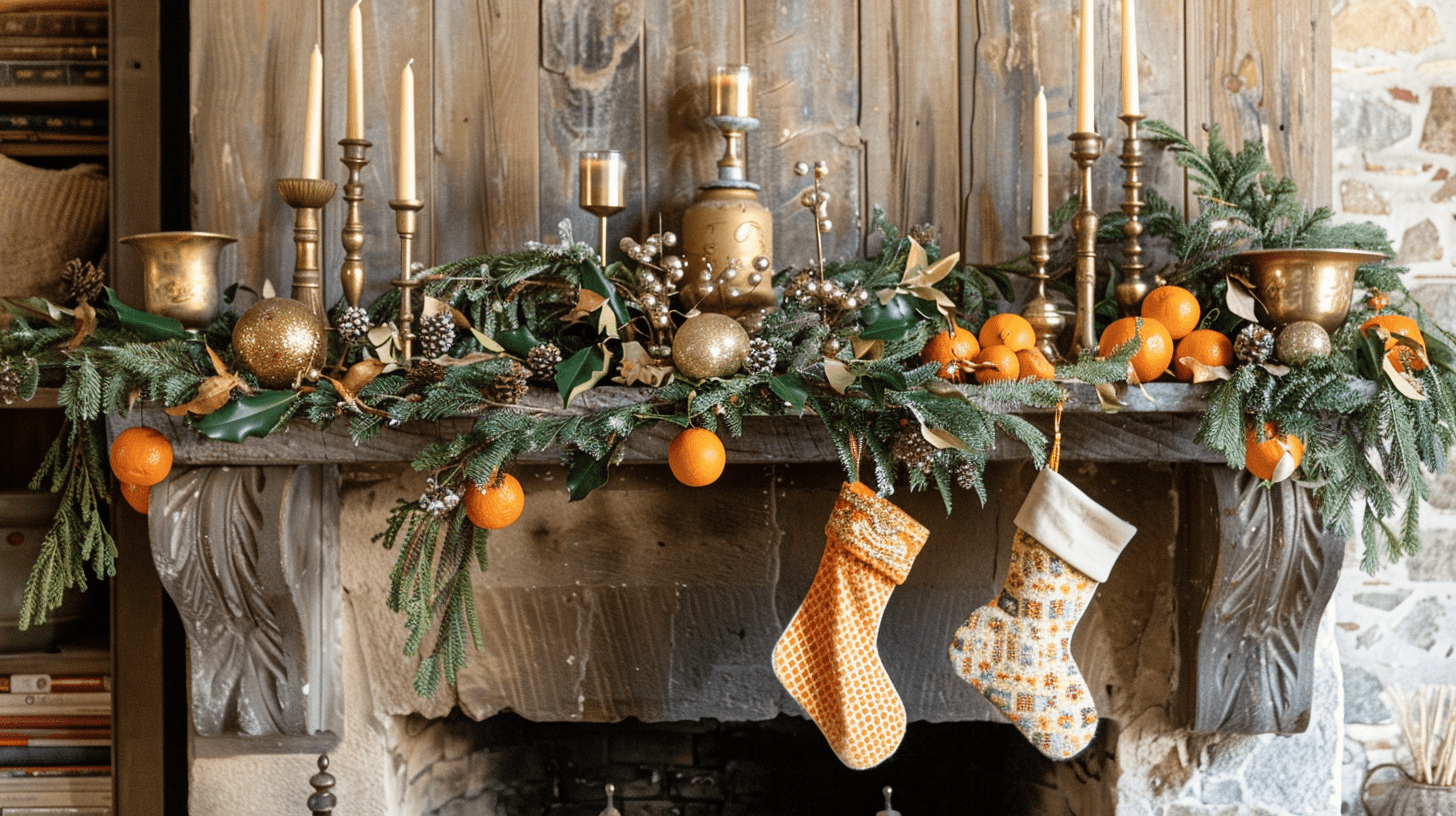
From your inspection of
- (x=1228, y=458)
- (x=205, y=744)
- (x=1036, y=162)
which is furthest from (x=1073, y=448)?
(x=205, y=744)

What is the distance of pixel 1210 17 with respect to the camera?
56.1 inches

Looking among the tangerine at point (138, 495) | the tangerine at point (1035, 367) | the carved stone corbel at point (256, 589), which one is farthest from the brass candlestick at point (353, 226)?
the tangerine at point (1035, 367)

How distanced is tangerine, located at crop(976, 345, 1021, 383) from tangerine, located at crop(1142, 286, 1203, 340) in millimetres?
203

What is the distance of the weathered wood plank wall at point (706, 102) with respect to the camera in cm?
→ 141

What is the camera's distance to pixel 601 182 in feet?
4.14

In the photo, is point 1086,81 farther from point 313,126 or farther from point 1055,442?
point 313,126

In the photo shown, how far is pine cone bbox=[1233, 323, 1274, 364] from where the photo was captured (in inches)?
46.1

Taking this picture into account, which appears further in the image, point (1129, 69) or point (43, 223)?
point (43, 223)

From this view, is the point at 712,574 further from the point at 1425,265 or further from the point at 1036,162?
the point at 1425,265

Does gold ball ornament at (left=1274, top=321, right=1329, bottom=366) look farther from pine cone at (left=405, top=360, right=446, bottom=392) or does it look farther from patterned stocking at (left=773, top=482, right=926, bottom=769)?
pine cone at (left=405, top=360, right=446, bottom=392)

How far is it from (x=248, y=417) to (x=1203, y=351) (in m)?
1.09

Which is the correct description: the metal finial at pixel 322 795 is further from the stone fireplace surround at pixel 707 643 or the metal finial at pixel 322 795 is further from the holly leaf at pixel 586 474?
the holly leaf at pixel 586 474

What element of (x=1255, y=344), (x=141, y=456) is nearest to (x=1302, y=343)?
→ (x=1255, y=344)

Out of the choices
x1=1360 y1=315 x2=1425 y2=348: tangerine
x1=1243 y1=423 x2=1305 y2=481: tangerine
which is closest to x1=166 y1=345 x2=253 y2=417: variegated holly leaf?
x1=1243 y1=423 x2=1305 y2=481: tangerine
